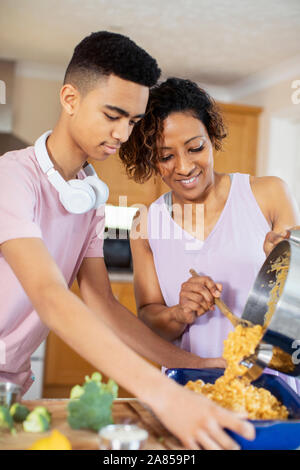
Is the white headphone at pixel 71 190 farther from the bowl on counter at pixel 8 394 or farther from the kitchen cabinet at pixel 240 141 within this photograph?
the kitchen cabinet at pixel 240 141

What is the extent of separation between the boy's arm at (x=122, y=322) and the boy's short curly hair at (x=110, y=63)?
472mm

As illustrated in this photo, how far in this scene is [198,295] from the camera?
1.38 m

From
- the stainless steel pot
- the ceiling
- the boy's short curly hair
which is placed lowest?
the stainless steel pot

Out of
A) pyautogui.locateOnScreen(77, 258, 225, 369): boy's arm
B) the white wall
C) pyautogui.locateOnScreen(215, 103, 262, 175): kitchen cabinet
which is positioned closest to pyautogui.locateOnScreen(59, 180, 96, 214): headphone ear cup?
pyautogui.locateOnScreen(77, 258, 225, 369): boy's arm

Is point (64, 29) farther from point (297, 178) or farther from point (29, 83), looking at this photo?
point (297, 178)

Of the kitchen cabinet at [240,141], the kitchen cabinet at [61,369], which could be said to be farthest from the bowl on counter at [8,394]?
the kitchen cabinet at [240,141]

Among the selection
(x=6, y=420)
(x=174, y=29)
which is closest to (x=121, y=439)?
(x=6, y=420)

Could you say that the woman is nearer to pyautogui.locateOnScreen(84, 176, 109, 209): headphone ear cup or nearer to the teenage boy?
the teenage boy

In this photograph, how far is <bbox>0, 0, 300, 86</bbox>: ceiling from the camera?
2.95m

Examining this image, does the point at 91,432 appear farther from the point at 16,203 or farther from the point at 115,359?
the point at 16,203

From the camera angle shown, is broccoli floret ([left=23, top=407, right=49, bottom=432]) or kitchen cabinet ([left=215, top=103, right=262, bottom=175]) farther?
kitchen cabinet ([left=215, top=103, right=262, bottom=175])

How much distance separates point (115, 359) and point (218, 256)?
2.43 ft

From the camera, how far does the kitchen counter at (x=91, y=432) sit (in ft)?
2.93
